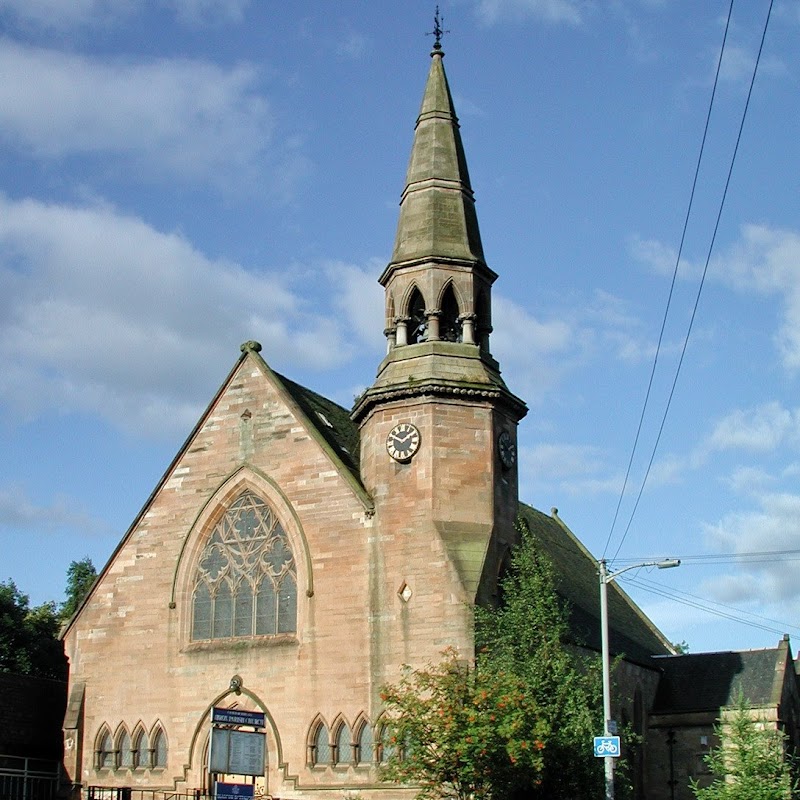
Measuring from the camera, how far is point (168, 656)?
115 feet

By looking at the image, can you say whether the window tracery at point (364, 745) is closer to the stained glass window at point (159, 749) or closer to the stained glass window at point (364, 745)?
the stained glass window at point (364, 745)

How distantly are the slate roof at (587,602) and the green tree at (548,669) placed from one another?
→ 437 centimetres

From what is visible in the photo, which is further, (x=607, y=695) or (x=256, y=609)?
(x=256, y=609)

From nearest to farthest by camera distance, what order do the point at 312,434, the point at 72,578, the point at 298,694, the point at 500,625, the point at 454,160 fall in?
1. the point at 500,625
2. the point at 298,694
3. the point at 312,434
4. the point at 454,160
5. the point at 72,578

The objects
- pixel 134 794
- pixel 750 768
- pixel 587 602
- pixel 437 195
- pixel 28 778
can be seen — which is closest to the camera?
pixel 750 768

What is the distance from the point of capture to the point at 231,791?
24562 mm

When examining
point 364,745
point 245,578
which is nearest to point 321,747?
point 364,745

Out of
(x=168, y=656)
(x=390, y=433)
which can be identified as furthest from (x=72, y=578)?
(x=390, y=433)

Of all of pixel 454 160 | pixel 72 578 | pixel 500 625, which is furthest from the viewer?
pixel 72 578

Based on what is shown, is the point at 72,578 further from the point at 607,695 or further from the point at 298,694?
the point at 607,695

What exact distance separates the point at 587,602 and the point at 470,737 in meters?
19.0

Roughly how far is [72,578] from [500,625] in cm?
4106

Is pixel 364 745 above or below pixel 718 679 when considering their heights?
below

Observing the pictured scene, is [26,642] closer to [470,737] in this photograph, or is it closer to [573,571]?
[573,571]
